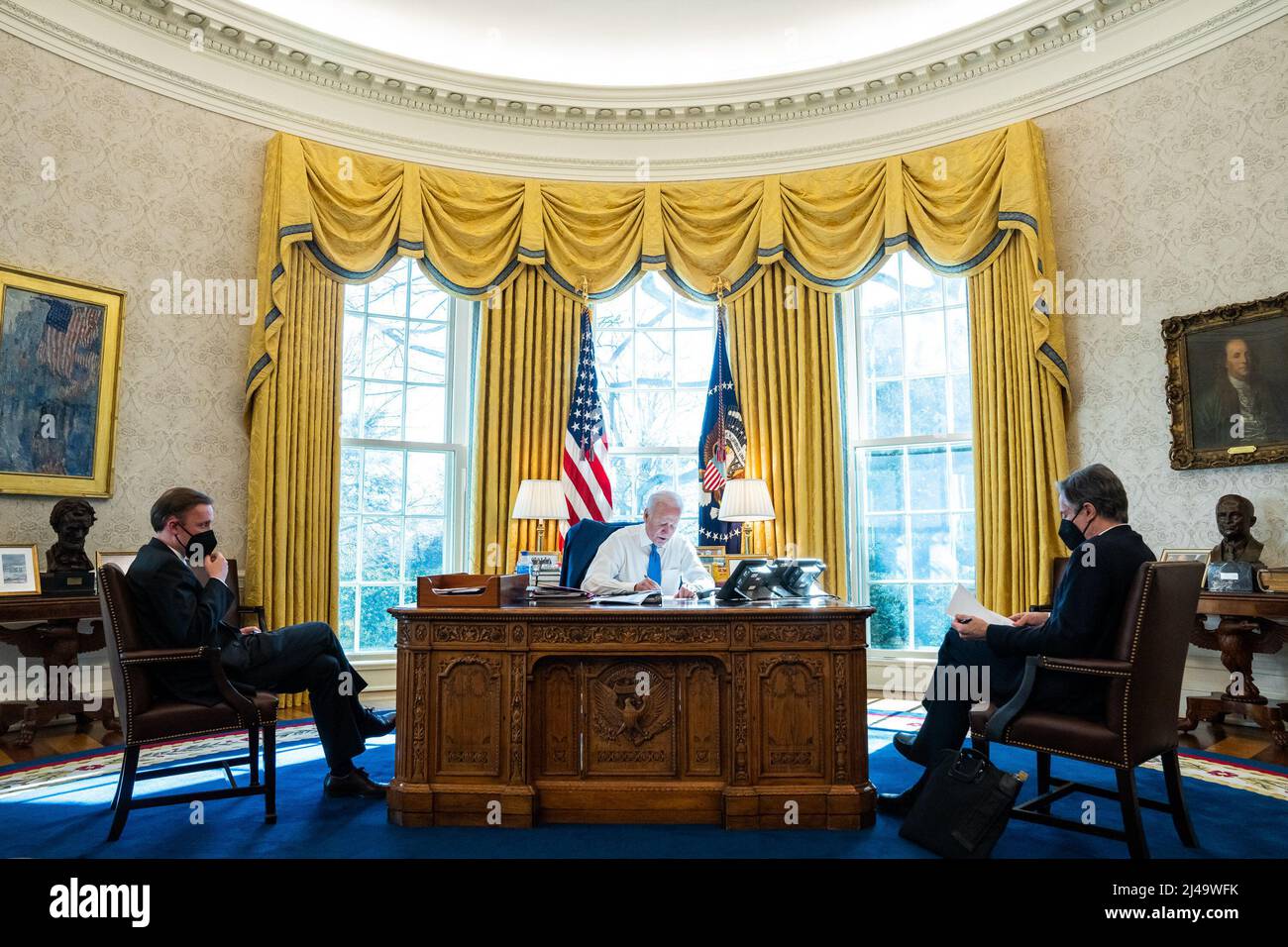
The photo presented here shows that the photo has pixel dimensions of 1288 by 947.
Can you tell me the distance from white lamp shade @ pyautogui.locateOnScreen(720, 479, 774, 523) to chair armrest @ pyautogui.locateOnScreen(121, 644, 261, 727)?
3.55 m

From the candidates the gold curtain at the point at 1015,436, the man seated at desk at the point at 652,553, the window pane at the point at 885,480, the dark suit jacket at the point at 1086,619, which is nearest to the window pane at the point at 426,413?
the man seated at desk at the point at 652,553

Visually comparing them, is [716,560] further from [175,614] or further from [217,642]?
[175,614]

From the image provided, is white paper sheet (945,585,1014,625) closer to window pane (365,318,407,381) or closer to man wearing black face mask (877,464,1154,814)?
man wearing black face mask (877,464,1154,814)

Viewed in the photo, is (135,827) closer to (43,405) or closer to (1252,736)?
(43,405)

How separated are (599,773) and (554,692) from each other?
36cm

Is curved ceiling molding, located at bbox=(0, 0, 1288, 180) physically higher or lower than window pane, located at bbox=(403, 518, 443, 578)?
higher

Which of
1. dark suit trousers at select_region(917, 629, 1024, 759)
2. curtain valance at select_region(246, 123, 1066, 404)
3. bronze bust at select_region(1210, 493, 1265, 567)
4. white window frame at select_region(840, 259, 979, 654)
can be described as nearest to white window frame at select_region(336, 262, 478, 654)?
curtain valance at select_region(246, 123, 1066, 404)

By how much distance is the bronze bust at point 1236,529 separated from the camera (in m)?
4.83

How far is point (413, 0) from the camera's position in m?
6.03

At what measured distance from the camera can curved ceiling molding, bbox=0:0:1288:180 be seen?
5539 millimetres

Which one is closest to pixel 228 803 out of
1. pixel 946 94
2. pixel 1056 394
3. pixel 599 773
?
pixel 599 773

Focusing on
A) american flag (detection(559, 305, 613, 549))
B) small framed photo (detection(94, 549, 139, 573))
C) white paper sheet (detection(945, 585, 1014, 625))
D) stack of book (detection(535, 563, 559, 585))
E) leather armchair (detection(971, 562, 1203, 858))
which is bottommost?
leather armchair (detection(971, 562, 1203, 858))

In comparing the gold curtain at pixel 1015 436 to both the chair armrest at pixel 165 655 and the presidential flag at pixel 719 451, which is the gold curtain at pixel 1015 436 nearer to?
the presidential flag at pixel 719 451

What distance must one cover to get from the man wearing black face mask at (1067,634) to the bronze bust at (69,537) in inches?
175
